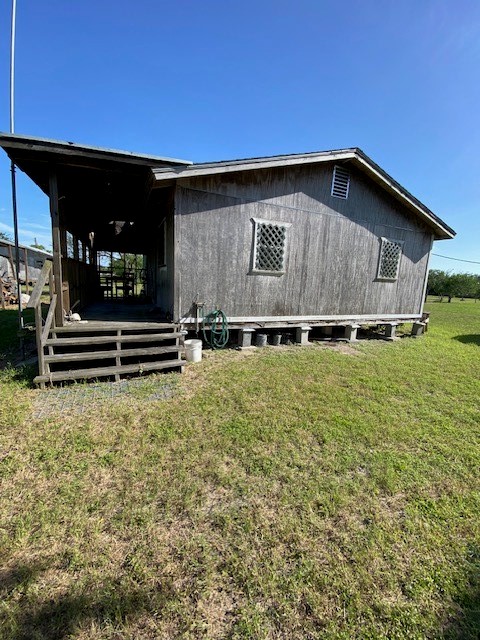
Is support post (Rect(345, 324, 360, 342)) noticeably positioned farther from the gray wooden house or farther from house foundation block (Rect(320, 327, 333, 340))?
house foundation block (Rect(320, 327, 333, 340))

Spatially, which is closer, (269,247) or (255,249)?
(255,249)

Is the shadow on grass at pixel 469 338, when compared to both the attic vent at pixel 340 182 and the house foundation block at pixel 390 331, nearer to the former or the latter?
the house foundation block at pixel 390 331

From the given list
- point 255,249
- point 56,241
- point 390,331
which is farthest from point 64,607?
point 390,331

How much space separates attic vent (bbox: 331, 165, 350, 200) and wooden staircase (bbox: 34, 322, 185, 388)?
5309 mm

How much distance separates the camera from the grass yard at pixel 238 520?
152 cm

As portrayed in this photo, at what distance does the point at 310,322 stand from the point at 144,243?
801cm

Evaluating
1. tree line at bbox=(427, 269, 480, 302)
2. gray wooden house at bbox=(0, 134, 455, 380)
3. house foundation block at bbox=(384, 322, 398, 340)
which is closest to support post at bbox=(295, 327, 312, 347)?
gray wooden house at bbox=(0, 134, 455, 380)

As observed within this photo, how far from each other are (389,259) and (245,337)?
5082mm

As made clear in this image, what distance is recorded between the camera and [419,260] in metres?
9.15

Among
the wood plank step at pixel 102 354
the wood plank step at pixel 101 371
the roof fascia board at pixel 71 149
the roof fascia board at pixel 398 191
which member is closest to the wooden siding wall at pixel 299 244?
the roof fascia board at pixel 398 191

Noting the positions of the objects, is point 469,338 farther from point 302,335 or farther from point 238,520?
point 238,520

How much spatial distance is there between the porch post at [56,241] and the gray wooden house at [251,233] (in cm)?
2

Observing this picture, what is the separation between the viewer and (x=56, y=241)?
15.2 feet

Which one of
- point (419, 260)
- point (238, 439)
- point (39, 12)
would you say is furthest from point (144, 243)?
point (238, 439)
